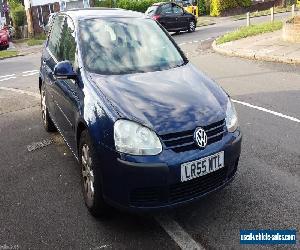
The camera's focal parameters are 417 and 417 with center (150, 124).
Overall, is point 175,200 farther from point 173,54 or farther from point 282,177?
point 173,54

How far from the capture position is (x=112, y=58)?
4.62 metres

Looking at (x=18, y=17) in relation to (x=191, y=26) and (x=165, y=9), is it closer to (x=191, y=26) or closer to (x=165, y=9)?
(x=165, y=9)

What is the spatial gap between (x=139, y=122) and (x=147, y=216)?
3.36 feet

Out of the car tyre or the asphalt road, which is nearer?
the asphalt road

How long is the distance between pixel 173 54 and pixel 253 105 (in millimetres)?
3043

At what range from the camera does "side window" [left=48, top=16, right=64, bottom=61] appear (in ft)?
18.5

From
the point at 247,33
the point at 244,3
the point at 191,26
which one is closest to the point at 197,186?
the point at 247,33

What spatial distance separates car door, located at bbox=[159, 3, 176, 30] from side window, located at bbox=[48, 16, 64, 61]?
16419mm

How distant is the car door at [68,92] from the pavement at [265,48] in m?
7.51

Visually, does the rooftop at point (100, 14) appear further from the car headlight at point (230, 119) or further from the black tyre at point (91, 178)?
the car headlight at point (230, 119)

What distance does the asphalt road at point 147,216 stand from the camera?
3723 mm

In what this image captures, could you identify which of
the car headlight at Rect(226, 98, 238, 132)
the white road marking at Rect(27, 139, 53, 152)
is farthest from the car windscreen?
the white road marking at Rect(27, 139, 53, 152)

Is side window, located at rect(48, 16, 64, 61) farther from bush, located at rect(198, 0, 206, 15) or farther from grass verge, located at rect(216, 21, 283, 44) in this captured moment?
bush, located at rect(198, 0, 206, 15)

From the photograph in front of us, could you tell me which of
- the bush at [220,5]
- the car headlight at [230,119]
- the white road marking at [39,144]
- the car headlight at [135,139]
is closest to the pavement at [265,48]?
the white road marking at [39,144]
